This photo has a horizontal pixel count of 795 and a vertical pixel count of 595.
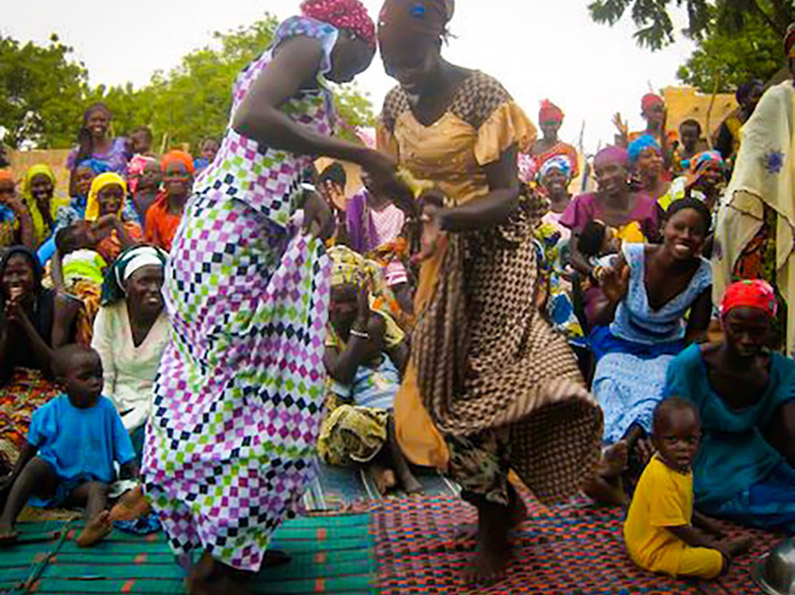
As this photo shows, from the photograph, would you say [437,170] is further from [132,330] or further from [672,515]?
[132,330]

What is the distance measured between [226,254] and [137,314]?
1.96 metres

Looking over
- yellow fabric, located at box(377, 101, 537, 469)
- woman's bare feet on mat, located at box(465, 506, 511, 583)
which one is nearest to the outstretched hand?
yellow fabric, located at box(377, 101, 537, 469)

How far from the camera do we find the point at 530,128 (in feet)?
10.8

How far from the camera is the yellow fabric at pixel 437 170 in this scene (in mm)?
3301

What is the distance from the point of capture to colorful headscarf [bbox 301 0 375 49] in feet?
10.1

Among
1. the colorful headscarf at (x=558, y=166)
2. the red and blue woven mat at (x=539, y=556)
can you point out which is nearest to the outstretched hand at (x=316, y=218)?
the red and blue woven mat at (x=539, y=556)

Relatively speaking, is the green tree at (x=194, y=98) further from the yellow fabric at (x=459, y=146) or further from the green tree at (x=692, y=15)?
the yellow fabric at (x=459, y=146)

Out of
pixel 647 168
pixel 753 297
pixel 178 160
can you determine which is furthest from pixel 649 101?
pixel 753 297

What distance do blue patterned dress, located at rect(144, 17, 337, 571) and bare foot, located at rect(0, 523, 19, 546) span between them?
0.99 meters

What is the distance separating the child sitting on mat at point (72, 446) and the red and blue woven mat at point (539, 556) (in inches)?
47.5

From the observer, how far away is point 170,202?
22.8 feet

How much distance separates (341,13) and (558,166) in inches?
186

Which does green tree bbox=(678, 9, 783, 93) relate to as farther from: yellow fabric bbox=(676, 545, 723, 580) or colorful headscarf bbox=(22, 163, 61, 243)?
yellow fabric bbox=(676, 545, 723, 580)

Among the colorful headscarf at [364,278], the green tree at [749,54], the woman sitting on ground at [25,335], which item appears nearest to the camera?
the woman sitting on ground at [25,335]
